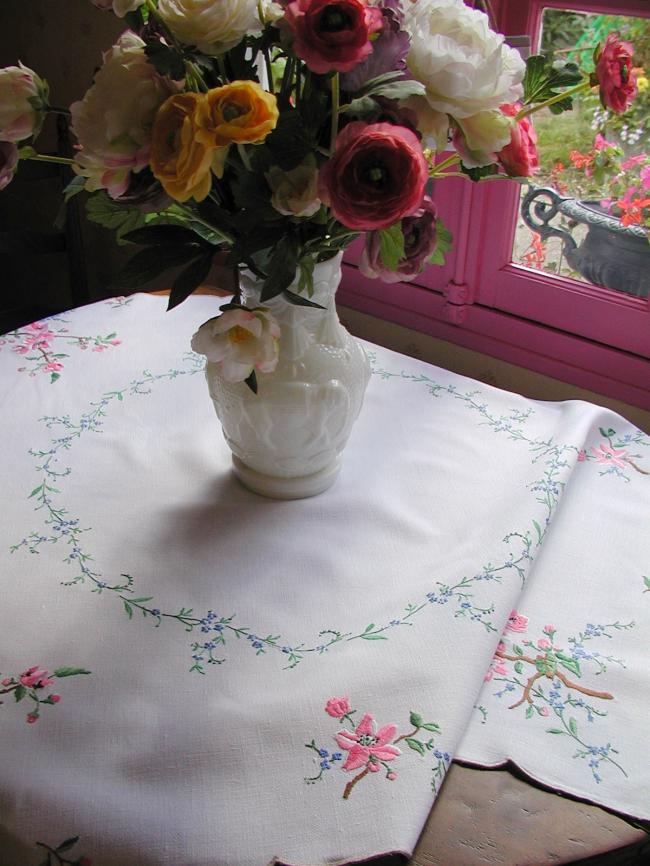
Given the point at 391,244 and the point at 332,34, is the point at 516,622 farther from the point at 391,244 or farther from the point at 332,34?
the point at 332,34

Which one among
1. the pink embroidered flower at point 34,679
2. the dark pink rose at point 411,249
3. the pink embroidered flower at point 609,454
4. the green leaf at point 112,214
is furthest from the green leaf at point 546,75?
the pink embroidered flower at point 34,679

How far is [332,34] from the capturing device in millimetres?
695

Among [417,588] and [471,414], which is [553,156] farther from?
[417,588]

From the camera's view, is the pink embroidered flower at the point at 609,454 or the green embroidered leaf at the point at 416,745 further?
the pink embroidered flower at the point at 609,454

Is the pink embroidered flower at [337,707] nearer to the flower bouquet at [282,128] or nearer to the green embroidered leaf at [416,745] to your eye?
the green embroidered leaf at [416,745]

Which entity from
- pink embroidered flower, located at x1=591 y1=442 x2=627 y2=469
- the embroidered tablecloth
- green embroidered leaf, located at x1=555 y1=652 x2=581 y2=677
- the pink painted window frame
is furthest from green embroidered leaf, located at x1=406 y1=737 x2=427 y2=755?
the pink painted window frame

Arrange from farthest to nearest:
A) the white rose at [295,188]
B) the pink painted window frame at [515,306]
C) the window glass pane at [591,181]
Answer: the pink painted window frame at [515,306]
the window glass pane at [591,181]
the white rose at [295,188]

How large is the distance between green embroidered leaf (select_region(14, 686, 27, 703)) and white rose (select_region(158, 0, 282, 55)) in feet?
2.03

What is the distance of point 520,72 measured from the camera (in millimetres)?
812

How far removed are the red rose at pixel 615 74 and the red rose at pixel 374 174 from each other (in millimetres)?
218

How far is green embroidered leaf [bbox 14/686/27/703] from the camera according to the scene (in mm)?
825

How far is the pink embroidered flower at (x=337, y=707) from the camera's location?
816 mm

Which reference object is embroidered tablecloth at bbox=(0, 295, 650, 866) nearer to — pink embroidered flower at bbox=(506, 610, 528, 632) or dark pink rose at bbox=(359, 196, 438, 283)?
pink embroidered flower at bbox=(506, 610, 528, 632)

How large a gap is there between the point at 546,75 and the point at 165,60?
37 cm
